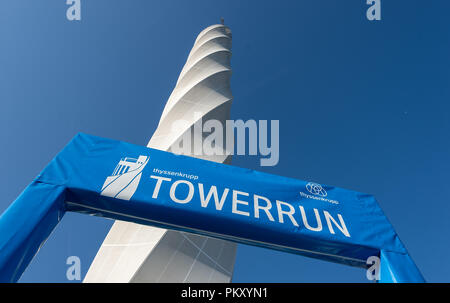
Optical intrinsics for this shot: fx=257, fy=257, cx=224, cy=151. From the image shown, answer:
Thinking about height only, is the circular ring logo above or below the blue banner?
above

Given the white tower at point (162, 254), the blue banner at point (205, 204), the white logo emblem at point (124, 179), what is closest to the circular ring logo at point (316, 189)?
the blue banner at point (205, 204)

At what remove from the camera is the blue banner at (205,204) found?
340 cm

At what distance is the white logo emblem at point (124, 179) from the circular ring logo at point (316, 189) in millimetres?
2689

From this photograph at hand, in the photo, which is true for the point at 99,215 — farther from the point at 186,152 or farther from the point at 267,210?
the point at 186,152

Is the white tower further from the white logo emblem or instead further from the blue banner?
the white logo emblem

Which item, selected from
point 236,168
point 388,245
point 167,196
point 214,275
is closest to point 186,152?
point 214,275

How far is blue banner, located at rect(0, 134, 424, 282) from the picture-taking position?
3.40 meters

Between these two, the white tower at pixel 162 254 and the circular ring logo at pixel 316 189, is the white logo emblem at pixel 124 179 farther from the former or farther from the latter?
the white tower at pixel 162 254

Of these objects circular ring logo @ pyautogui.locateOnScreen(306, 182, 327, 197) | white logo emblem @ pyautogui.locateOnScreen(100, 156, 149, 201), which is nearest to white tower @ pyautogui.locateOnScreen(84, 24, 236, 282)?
white logo emblem @ pyautogui.locateOnScreen(100, 156, 149, 201)

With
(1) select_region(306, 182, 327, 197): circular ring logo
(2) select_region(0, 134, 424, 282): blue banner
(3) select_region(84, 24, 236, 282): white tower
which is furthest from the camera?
(3) select_region(84, 24, 236, 282): white tower

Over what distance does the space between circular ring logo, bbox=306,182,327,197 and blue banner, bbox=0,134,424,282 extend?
29mm

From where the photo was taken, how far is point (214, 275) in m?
7.82

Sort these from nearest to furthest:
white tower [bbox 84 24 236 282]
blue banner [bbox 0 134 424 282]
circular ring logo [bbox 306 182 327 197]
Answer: blue banner [bbox 0 134 424 282], circular ring logo [bbox 306 182 327 197], white tower [bbox 84 24 236 282]

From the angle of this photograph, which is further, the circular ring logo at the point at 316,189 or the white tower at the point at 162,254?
the white tower at the point at 162,254
